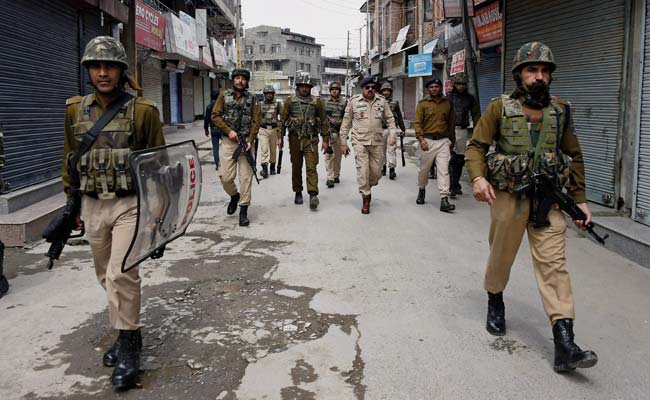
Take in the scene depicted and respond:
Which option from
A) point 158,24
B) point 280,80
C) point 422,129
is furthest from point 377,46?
point 280,80

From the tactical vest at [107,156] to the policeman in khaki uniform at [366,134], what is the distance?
5218 millimetres

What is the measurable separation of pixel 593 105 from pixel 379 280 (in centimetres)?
434

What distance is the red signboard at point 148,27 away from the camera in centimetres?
1597

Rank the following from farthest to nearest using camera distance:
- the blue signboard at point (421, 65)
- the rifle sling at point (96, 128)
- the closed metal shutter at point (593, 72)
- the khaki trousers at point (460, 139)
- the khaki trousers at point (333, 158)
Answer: the blue signboard at point (421, 65)
the khaki trousers at point (333, 158)
the khaki trousers at point (460, 139)
the closed metal shutter at point (593, 72)
the rifle sling at point (96, 128)

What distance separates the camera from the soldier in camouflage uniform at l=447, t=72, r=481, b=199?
9.55 m

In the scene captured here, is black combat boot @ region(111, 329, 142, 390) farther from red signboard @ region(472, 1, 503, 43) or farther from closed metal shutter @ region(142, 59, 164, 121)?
closed metal shutter @ region(142, 59, 164, 121)

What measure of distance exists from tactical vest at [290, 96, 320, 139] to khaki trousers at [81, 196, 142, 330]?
5562 millimetres

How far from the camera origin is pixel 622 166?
281 inches

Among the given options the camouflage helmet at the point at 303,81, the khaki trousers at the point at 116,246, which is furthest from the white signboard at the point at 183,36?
the khaki trousers at the point at 116,246

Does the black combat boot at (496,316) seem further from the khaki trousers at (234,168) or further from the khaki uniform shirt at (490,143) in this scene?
the khaki trousers at (234,168)

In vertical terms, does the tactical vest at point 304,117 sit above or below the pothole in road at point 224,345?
above

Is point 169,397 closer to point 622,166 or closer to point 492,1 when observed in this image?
point 622,166

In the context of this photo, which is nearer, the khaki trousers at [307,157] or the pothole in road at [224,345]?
the pothole in road at [224,345]

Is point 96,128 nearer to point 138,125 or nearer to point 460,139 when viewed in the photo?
point 138,125
